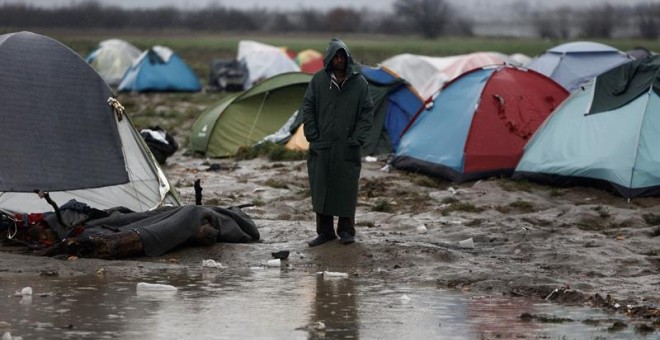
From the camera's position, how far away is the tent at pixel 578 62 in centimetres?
2759

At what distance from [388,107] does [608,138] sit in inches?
233

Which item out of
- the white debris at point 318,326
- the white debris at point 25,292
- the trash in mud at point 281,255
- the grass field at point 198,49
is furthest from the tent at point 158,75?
the white debris at point 318,326

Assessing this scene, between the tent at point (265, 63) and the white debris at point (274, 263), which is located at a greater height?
the white debris at point (274, 263)

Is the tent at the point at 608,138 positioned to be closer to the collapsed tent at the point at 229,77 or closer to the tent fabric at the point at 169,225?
the tent fabric at the point at 169,225

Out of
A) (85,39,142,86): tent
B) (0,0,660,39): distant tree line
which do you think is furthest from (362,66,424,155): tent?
(0,0,660,39): distant tree line

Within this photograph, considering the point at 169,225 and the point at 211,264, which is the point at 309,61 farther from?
the point at 211,264

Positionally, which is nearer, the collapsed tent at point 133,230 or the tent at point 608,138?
the collapsed tent at point 133,230

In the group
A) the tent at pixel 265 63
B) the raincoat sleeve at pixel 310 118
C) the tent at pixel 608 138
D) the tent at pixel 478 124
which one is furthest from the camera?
the tent at pixel 265 63

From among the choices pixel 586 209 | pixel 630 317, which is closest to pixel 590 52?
pixel 586 209

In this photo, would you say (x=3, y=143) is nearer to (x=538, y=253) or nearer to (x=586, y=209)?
(x=538, y=253)

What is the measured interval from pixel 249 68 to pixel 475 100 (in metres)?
28.0

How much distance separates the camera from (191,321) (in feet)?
29.6

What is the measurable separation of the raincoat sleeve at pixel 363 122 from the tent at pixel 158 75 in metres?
31.8

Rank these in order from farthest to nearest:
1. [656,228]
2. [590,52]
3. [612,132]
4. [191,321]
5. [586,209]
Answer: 1. [590,52]
2. [612,132]
3. [586,209]
4. [656,228]
5. [191,321]
